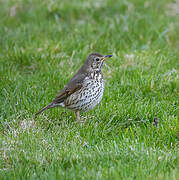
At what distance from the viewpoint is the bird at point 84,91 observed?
18.8 ft

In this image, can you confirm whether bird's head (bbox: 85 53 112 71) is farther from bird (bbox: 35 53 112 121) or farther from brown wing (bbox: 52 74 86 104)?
brown wing (bbox: 52 74 86 104)

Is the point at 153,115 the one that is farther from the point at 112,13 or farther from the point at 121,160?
the point at 112,13

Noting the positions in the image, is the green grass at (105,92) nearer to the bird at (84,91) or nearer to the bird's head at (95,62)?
the bird at (84,91)

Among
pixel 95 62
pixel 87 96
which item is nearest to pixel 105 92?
pixel 95 62

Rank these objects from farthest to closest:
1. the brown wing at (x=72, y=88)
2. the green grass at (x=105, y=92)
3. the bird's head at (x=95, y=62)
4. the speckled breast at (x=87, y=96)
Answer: the bird's head at (x=95, y=62) → the brown wing at (x=72, y=88) → the speckled breast at (x=87, y=96) → the green grass at (x=105, y=92)

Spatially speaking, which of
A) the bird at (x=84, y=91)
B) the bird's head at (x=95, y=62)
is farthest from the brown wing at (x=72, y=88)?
the bird's head at (x=95, y=62)

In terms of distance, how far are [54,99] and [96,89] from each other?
638mm

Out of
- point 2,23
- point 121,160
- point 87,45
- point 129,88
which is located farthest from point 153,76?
point 2,23

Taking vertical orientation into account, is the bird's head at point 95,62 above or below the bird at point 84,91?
above

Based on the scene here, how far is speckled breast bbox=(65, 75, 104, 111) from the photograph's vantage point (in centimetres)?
570

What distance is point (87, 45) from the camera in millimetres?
8008

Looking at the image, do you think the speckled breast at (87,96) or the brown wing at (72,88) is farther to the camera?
the brown wing at (72,88)

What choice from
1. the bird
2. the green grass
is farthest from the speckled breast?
the green grass

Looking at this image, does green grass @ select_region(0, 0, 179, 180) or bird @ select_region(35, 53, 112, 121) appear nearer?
green grass @ select_region(0, 0, 179, 180)
